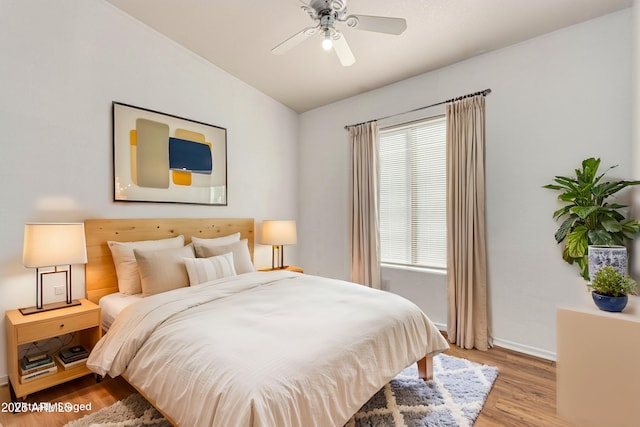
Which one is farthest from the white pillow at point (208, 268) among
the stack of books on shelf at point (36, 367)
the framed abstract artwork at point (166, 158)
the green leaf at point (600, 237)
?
the green leaf at point (600, 237)

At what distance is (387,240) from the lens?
3787 millimetres

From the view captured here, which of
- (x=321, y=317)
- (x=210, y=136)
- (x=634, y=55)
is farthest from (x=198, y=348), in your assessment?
(x=634, y=55)

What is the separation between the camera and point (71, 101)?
8.16ft

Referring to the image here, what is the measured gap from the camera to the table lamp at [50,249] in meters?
2.04

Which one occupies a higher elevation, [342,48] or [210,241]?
[342,48]

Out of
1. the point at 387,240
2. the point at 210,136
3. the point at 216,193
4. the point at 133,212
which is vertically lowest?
the point at 387,240

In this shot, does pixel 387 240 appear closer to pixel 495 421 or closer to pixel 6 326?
pixel 495 421

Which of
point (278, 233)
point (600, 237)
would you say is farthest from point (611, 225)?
point (278, 233)

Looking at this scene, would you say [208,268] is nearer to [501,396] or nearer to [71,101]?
[71,101]

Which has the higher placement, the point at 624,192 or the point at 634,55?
the point at 634,55

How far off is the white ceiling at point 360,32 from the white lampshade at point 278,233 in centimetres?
178

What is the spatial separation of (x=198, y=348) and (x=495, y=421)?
1.83 m

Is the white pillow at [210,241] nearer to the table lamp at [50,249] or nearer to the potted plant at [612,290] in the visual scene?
the table lamp at [50,249]

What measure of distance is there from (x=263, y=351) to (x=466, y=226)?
239cm
